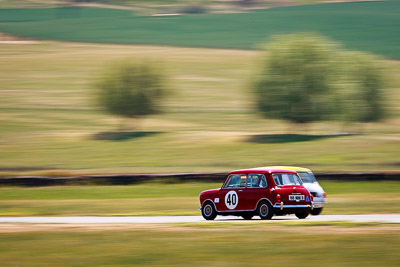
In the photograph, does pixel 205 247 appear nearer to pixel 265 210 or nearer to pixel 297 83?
pixel 265 210

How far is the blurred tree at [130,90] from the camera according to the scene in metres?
60.6

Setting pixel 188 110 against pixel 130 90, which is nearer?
pixel 130 90

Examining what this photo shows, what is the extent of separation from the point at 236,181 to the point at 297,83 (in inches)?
1514

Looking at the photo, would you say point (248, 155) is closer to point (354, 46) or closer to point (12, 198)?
point (12, 198)

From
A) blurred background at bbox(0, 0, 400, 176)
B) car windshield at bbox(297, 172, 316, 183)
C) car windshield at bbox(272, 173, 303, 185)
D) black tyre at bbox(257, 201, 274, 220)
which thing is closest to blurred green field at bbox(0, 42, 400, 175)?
blurred background at bbox(0, 0, 400, 176)

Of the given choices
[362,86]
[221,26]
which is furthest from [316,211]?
[221,26]

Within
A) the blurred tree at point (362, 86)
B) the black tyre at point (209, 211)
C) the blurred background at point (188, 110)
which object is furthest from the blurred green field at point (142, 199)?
the blurred tree at point (362, 86)

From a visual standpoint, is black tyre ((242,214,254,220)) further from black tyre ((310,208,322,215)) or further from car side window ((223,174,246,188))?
black tyre ((310,208,322,215))

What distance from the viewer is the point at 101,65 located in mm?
83188

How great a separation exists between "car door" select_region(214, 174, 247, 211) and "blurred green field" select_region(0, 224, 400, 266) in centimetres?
314

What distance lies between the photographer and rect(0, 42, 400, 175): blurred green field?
41031mm

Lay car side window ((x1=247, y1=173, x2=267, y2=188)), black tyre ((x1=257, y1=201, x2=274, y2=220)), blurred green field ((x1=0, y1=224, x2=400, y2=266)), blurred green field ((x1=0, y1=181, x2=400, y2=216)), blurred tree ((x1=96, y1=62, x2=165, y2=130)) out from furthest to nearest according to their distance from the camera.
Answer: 1. blurred tree ((x1=96, y1=62, x2=165, y2=130))
2. blurred green field ((x1=0, y1=181, x2=400, y2=216))
3. car side window ((x1=247, y1=173, x2=267, y2=188))
4. black tyre ((x1=257, y1=201, x2=274, y2=220))
5. blurred green field ((x1=0, y1=224, x2=400, y2=266))

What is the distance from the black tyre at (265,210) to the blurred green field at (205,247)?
246 centimetres

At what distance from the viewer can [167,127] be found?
5994cm
